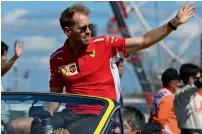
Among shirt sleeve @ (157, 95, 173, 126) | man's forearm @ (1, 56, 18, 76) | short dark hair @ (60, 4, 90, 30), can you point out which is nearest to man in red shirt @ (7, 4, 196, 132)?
short dark hair @ (60, 4, 90, 30)

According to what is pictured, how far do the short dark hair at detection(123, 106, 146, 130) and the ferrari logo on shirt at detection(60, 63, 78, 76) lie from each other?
0.63 metres

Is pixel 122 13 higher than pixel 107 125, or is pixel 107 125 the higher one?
pixel 122 13

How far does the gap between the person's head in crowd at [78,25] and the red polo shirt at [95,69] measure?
11 centimetres

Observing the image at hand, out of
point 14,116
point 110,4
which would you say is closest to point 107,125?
point 14,116

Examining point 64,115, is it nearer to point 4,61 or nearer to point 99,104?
point 99,104

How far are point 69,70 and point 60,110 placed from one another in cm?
99

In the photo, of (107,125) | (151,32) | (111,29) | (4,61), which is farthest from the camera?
(111,29)

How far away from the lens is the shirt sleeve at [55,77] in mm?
7491

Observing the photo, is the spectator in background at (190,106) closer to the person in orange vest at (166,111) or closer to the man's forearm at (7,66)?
the person in orange vest at (166,111)

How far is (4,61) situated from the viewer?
9531 mm

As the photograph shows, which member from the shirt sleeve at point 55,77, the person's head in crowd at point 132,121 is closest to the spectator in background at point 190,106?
the shirt sleeve at point 55,77

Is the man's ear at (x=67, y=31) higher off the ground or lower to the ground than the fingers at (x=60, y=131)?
higher

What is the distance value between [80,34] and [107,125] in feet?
4.47

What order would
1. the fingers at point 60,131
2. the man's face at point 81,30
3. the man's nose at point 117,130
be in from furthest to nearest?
the man's face at point 81,30 < the man's nose at point 117,130 < the fingers at point 60,131
